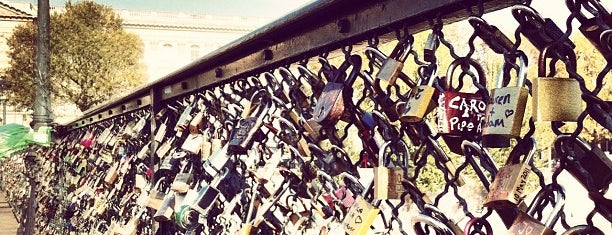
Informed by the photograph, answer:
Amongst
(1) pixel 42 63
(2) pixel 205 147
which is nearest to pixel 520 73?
(2) pixel 205 147

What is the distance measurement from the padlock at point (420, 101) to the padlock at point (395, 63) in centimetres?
4

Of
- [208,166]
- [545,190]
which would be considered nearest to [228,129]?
[208,166]

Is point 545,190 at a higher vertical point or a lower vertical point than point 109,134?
lower

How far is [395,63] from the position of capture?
1.22 m

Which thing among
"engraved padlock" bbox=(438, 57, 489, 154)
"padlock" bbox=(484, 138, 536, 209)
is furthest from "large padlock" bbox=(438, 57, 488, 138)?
"padlock" bbox=(484, 138, 536, 209)

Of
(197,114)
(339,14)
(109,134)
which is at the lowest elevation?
(339,14)

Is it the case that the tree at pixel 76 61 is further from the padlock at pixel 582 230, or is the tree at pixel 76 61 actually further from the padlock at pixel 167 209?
the padlock at pixel 582 230

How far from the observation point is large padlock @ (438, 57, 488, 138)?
107 centimetres

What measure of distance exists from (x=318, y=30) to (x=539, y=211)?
0.68 metres

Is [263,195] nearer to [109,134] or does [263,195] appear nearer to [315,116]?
[315,116]

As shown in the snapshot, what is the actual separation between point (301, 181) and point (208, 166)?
436 mm

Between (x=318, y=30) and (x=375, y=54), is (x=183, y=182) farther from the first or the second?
(x=375, y=54)

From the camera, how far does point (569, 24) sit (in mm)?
919

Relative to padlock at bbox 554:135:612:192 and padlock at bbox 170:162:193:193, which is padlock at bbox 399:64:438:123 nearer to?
padlock at bbox 554:135:612:192
